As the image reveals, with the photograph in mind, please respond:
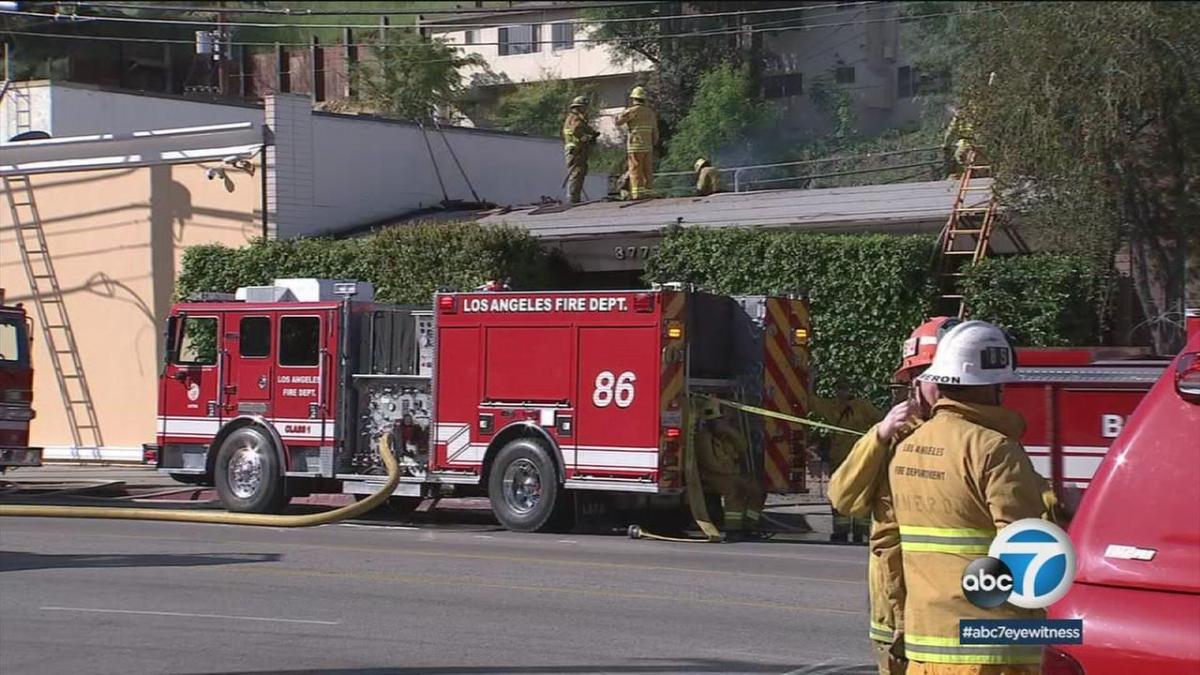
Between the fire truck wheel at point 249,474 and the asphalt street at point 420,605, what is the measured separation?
2143 millimetres

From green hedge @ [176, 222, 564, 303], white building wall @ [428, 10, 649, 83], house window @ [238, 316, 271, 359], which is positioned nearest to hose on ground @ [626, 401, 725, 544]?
house window @ [238, 316, 271, 359]

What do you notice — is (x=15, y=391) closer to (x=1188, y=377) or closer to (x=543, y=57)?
(x=1188, y=377)

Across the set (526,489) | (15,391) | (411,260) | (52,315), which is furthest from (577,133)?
(526,489)

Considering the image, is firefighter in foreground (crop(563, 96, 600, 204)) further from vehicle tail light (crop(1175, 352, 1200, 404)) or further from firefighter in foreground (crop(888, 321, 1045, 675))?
vehicle tail light (crop(1175, 352, 1200, 404))

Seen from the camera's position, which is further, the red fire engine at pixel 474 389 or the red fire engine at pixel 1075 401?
the red fire engine at pixel 474 389

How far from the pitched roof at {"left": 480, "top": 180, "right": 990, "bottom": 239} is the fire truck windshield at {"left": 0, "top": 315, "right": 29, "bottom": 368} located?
684cm

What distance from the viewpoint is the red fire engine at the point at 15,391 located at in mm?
21781

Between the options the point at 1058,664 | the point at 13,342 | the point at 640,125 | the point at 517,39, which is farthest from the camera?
the point at 517,39

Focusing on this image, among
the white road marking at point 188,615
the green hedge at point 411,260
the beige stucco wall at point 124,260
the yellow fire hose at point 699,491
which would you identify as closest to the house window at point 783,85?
the beige stucco wall at point 124,260

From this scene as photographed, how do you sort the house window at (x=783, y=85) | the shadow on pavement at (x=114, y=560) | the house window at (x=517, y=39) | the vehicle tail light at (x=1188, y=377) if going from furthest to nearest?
the house window at (x=517, y=39)
the house window at (x=783, y=85)
the shadow on pavement at (x=114, y=560)
the vehicle tail light at (x=1188, y=377)

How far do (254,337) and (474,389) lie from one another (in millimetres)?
3231

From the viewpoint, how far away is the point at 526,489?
17.4 meters

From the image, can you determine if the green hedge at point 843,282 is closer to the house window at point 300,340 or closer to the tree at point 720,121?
the house window at point 300,340

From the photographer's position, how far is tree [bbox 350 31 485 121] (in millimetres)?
49062
